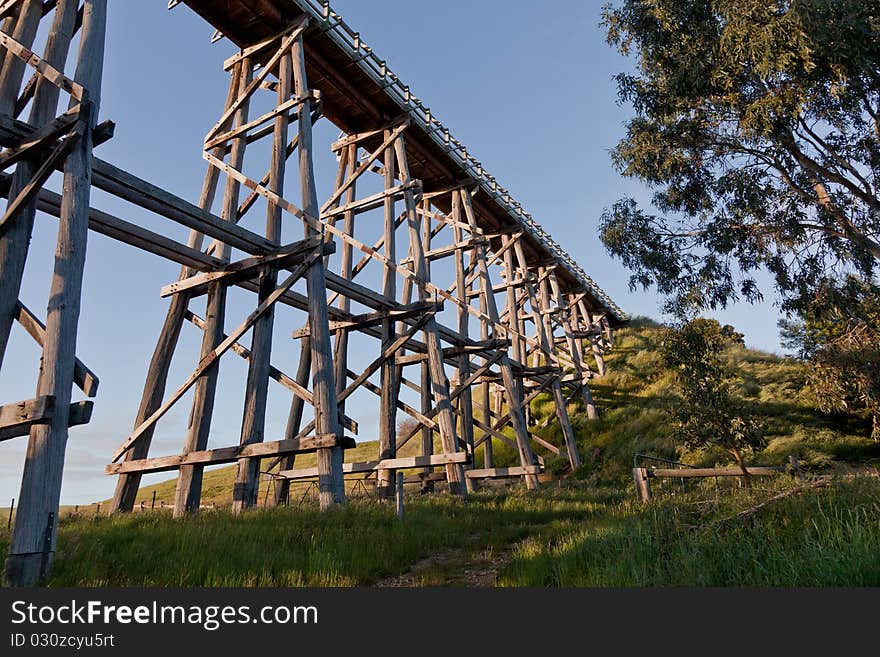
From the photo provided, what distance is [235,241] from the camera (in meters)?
8.83

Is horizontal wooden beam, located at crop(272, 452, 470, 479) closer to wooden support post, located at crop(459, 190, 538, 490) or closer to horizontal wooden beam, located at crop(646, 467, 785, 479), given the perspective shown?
horizontal wooden beam, located at crop(646, 467, 785, 479)

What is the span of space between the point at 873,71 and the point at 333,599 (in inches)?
510

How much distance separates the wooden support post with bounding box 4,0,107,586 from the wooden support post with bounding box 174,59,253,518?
2915 millimetres

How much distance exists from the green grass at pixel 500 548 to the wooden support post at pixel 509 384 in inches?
261

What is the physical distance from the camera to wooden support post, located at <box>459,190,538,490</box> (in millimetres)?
14602

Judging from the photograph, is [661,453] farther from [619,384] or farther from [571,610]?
[571,610]

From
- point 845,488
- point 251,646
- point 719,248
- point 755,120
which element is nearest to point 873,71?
point 755,120

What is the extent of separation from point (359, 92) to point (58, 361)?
9418 mm

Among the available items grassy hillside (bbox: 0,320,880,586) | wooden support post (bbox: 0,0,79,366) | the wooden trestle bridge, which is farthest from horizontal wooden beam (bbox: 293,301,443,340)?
wooden support post (bbox: 0,0,79,366)

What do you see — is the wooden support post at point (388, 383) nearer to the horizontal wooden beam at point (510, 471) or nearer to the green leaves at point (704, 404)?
the horizontal wooden beam at point (510, 471)

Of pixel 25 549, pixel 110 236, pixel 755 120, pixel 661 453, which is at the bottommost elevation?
pixel 25 549

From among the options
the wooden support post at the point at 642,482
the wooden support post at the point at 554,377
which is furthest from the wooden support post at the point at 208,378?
the wooden support post at the point at 554,377

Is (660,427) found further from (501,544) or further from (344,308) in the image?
(501,544)

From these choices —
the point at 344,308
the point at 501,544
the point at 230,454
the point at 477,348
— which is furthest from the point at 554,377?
the point at 230,454
